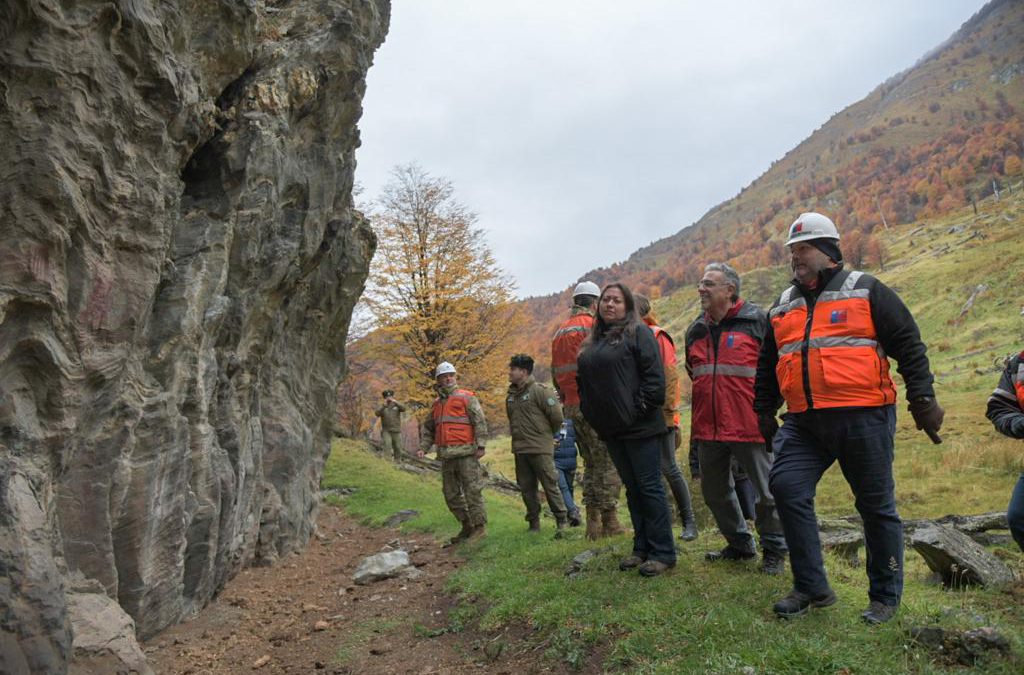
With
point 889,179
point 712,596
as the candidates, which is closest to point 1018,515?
point 712,596

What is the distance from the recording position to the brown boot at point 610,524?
26.1 feet

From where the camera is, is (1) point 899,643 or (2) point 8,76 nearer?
(1) point 899,643

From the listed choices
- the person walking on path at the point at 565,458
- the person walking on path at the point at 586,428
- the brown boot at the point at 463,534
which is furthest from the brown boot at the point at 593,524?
the brown boot at the point at 463,534

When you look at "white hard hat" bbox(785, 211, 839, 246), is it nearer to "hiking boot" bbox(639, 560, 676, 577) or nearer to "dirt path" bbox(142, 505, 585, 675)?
"hiking boot" bbox(639, 560, 676, 577)

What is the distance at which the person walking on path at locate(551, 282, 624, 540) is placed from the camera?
762 cm

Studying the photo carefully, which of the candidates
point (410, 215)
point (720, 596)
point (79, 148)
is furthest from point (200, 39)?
point (410, 215)

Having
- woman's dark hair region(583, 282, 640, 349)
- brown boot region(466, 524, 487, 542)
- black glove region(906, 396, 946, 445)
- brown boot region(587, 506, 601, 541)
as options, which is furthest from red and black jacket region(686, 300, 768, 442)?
brown boot region(466, 524, 487, 542)

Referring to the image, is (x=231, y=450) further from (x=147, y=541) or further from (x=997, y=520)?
(x=997, y=520)

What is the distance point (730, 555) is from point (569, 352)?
111 inches

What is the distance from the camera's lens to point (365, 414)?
28016 mm

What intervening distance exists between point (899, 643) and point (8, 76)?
6576 millimetres

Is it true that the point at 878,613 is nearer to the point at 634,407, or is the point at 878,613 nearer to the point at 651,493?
the point at 651,493

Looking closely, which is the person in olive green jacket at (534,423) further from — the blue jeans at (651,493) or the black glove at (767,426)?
the black glove at (767,426)

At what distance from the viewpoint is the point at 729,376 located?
5742mm
